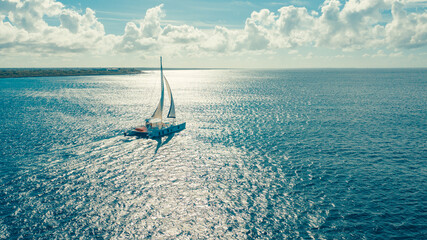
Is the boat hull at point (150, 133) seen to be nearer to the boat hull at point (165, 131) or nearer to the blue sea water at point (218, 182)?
the boat hull at point (165, 131)

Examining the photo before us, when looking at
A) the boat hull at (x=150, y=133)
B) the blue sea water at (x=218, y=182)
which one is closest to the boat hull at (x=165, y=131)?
the boat hull at (x=150, y=133)

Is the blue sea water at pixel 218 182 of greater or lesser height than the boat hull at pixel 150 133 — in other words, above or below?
below

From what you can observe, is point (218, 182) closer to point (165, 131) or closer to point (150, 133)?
point (150, 133)

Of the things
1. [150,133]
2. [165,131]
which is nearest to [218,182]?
[150,133]

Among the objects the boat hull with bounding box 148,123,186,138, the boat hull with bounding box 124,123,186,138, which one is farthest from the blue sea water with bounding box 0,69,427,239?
the boat hull with bounding box 124,123,186,138

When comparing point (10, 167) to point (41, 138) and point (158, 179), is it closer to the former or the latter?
point (41, 138)

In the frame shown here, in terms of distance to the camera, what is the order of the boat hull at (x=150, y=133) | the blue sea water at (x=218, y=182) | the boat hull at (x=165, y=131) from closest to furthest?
the blue sea water at (x=218, y=182) → the boat hull at (x=150, y=133) → the boat hull at (x=165, y=131)

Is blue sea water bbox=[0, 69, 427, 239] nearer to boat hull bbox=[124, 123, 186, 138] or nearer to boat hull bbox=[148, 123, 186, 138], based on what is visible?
boat hull bbox=[148, 123, 186, 138]

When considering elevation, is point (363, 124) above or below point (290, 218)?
above

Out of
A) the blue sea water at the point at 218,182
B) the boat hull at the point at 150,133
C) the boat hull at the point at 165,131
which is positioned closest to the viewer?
the blue sea water at the point at 218,182

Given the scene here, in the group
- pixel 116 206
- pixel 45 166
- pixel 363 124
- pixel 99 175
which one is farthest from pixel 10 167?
pixel 363 124

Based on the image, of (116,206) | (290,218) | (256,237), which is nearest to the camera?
(256,237)
